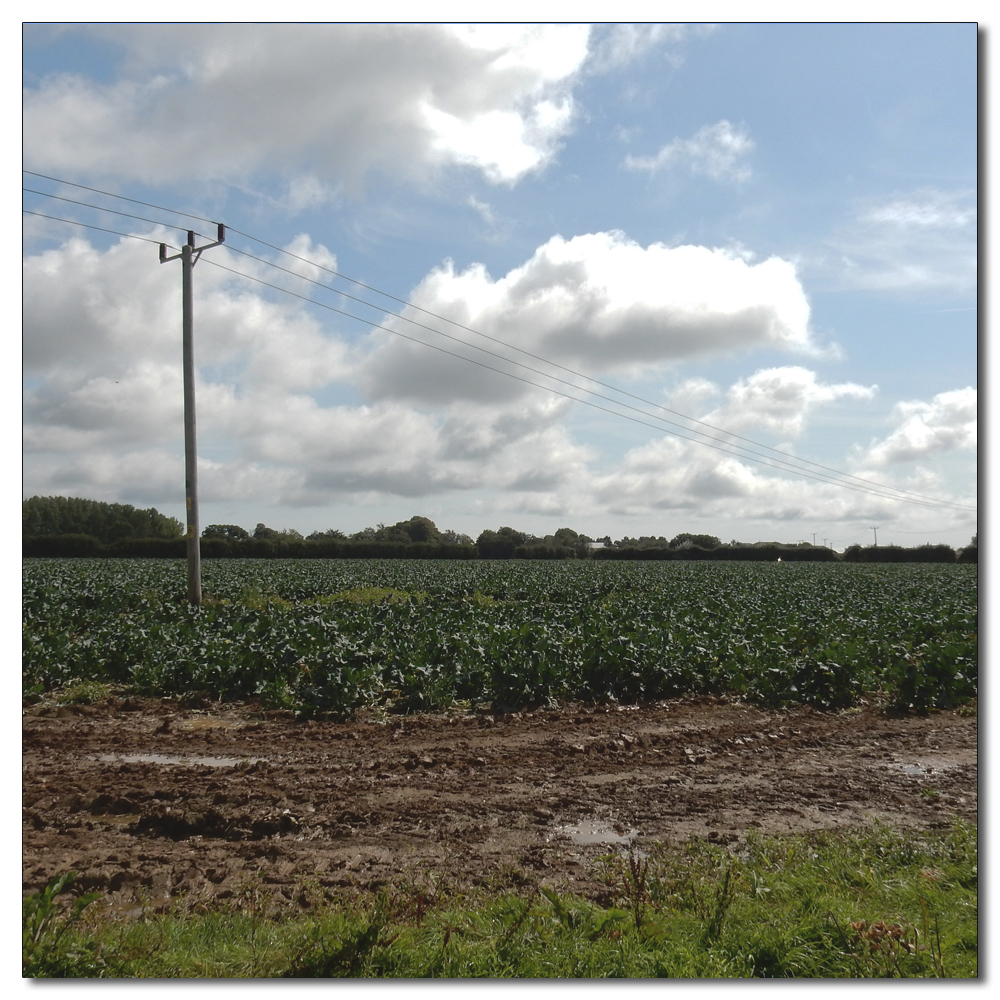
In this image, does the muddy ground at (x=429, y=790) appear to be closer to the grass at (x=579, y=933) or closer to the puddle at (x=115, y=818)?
the puddle at (x=115, y=818)

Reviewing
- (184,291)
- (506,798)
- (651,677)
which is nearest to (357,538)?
(184,291)

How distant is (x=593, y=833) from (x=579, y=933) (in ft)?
6.46

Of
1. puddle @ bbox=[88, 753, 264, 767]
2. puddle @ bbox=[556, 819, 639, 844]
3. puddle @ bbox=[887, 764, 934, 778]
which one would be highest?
puddle @ bbox=[556, 819, 639, 844]

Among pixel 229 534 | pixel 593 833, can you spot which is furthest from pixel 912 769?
pixel 229 534

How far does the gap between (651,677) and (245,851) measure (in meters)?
7.28

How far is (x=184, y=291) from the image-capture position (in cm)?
1570

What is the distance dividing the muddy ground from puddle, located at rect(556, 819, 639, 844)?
0.02 m

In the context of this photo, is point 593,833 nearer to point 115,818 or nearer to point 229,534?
point 115,818

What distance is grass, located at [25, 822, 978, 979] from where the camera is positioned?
3.30 meters

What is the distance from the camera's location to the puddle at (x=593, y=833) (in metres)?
5.42

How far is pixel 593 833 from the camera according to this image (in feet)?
18.3

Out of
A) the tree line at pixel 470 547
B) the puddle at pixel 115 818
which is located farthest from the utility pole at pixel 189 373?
the tree line at pixel 470 547

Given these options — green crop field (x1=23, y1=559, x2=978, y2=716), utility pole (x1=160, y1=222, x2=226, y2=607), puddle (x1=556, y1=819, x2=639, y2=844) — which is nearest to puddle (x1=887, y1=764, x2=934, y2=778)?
green crop field (x1=23, y1=559, x2=978, y2=716)

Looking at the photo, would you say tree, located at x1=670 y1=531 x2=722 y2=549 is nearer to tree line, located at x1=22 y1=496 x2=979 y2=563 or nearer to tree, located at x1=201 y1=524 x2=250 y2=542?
tree line, located at x1=22 y1=496 x2=979 y2=563
